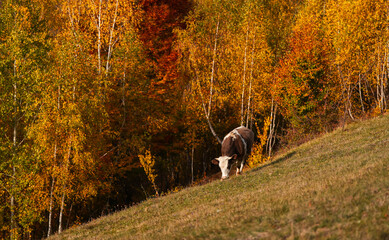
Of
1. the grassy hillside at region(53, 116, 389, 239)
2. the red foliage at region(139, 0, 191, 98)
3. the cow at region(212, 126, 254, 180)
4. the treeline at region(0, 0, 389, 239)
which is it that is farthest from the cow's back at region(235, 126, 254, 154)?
the red foliage at region(139, 0, 191, 98)

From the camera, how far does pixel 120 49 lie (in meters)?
27.0

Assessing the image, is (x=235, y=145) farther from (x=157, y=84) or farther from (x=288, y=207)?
(x=157, y=84)

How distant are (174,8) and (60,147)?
22.3 meters

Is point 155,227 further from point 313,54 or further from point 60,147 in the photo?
point 313,54

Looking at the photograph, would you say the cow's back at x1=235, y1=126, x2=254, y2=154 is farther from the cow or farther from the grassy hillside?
the grassy hillside

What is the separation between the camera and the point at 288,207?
9867mm

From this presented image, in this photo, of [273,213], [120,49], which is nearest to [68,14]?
[120,49]

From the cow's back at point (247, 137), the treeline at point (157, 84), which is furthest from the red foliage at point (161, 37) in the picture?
the cow's back at point (247, 137)

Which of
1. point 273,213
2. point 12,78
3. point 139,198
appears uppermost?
point 12,78

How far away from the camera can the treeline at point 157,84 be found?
20.6 meters

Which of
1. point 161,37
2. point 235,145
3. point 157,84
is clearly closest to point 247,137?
point 235,145

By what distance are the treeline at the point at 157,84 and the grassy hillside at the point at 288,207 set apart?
18.3ft

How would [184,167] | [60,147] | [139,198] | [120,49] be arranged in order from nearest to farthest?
[60,147]
[120,49]
[139,198]
[184,167]

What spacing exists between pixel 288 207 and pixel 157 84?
24909mm
